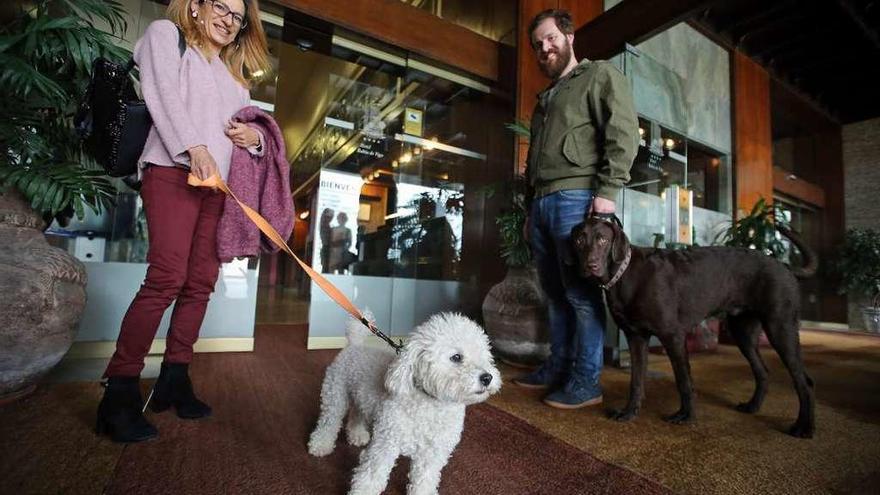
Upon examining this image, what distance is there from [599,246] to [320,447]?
1314mm

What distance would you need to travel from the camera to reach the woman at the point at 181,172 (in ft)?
4.08

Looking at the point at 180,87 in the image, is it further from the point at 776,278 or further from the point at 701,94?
the point at 701,94

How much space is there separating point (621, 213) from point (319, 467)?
3.04 metres

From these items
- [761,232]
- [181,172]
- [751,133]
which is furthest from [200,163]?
[751,133]

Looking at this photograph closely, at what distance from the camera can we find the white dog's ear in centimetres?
94

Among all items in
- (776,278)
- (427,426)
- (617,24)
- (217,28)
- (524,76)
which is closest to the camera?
(427,426)

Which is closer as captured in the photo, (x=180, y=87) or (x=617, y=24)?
(x=180, y=87)

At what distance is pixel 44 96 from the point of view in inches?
63.5

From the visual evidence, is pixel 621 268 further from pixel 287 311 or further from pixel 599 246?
pixel 287 311

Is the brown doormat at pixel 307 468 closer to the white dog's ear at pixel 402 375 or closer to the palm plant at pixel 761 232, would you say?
the white dog's ear at pixel 402 375

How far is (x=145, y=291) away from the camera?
1313mm

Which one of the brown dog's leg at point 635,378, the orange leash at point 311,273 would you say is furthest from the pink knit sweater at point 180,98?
the brown dog's leg at point 635,378

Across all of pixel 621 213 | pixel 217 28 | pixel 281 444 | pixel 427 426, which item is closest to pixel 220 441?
pixel 281 444

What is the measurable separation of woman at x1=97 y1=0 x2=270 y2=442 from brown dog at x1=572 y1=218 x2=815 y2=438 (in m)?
1.51
